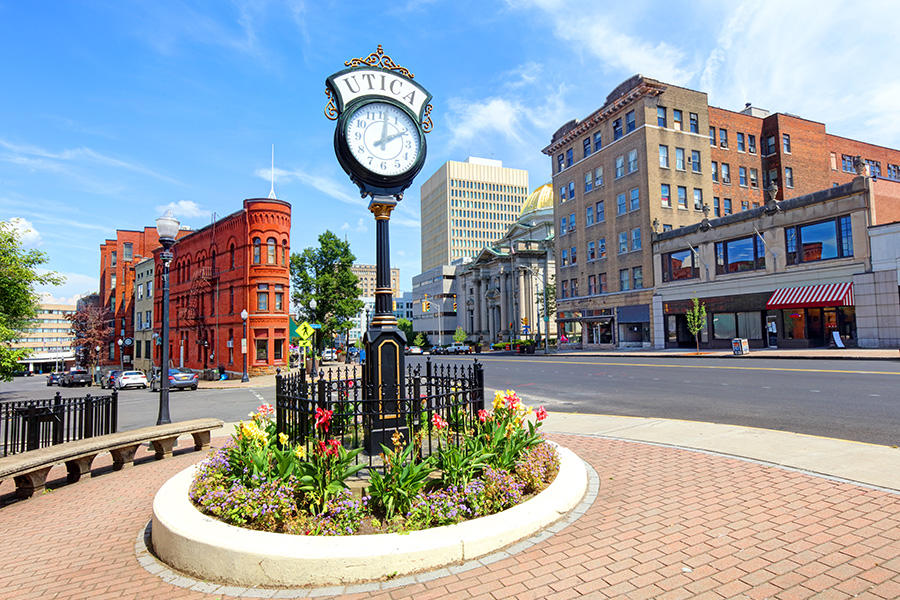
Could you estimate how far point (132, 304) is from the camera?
6350cm

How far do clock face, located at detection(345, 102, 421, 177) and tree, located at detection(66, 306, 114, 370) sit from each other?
228 ft

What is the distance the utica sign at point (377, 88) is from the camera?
22.4 ft

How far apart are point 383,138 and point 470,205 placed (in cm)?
15224

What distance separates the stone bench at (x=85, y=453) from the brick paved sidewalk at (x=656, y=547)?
1.60 ft

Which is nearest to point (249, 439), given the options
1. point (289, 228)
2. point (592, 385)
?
point (592, 385)

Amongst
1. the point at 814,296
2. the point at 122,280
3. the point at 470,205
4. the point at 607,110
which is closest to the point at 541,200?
the point at 607,110

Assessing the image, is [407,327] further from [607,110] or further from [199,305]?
[607,110]

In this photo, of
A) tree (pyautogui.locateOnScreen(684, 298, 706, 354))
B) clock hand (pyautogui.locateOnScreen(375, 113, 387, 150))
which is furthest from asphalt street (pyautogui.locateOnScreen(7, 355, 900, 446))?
tree (pyautogui.locateOnScreen(684, 298, 706, 354))

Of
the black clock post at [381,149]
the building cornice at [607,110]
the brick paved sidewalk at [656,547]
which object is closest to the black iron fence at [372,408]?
the black clock post at [381,149]

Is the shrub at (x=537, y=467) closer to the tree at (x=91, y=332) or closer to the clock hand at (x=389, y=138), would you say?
the clock hand at (x=389, y=138)

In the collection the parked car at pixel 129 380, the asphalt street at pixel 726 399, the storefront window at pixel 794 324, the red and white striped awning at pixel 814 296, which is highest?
the red and white striped awning at pixel 814 296

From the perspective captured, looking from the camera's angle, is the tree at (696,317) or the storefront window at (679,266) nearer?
the tree at (696,317)

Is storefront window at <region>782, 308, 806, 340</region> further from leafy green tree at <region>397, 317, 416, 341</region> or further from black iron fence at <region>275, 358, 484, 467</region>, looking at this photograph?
leafy green tree at <region>397, 317, 416, 341</region>

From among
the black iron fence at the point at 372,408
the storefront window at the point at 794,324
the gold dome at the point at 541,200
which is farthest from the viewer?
the gold dome at the point at 541,200
